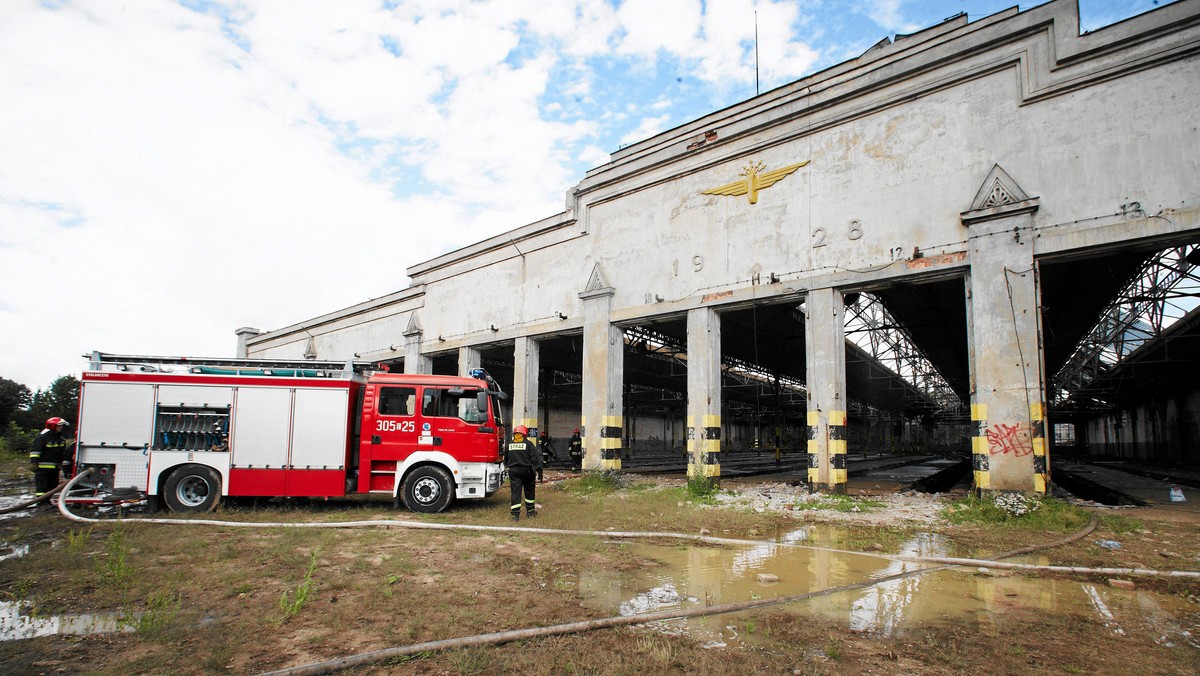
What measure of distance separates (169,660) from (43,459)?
11075 millimetres

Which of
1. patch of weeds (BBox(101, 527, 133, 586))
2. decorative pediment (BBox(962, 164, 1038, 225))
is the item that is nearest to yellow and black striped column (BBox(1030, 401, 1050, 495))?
decorative pediment (BBox(962, 164, 1038, 225))

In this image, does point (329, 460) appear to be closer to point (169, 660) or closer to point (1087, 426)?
point (169, 660)

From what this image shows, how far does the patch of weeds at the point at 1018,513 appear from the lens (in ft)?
32.5

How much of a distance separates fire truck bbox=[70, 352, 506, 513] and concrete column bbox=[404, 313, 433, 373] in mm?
15435

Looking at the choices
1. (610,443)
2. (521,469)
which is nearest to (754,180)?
(610,443)

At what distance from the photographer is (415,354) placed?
26.9 metres

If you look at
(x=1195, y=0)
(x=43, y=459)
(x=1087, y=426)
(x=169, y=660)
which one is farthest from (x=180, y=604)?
(x=1087, y=426)

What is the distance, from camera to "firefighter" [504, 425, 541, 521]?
33.8ft

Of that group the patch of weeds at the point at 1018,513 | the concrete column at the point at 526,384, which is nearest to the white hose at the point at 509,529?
the patch of weeds at the point at 1018,513

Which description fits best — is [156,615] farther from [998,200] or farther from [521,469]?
[998,200]

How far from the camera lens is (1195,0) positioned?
10.6 metres

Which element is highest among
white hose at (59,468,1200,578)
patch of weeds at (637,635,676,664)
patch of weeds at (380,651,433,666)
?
patch of weeds at (637,635,676,664)

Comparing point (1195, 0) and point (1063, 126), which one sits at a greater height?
point (1195, 0)

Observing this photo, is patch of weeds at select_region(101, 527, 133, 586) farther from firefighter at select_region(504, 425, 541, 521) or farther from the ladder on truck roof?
firefighter at select_region(504, 425, 541, 521)
